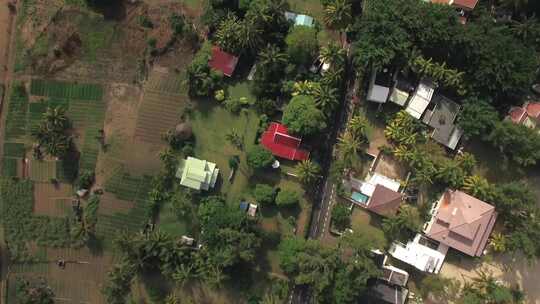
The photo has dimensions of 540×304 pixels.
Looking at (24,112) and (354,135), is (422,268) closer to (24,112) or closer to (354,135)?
(354,135)

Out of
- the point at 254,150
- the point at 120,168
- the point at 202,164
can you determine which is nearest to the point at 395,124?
the point at 254,150

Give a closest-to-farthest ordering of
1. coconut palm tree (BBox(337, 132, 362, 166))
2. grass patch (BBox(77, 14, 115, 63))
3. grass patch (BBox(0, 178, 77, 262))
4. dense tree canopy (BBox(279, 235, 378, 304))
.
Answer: dense tree canopy (BBox(279, 235, 378, 304)) → coconut palm tree (BBox(337, 132, 362, 166)) → grass patch (BBox(0, 178, 77, 262)) → grass patch (BBox(77, 14, 115, 63))

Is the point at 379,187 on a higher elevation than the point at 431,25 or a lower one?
lower

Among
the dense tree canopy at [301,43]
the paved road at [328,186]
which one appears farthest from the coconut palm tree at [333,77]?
the dense tree canopy at [301,43]

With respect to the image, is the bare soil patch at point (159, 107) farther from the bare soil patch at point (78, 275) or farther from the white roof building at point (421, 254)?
the white roof building at point (421, 254)

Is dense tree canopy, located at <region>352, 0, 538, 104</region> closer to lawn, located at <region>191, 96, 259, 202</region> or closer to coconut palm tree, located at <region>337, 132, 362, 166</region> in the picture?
coconut palm tree, located at <region>337, 132, 362, 166</region>

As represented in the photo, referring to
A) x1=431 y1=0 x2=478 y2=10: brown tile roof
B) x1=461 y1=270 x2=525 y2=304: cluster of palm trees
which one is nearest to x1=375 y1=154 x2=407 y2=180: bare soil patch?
x1=461 y1=270 x2=525 y2=304: cluster of palm trees
